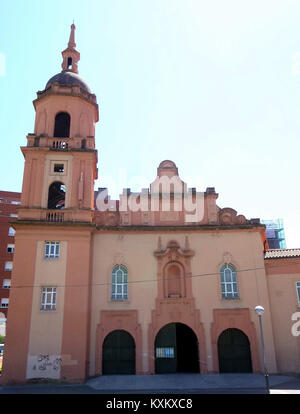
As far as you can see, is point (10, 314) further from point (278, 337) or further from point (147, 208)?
point (278, 337)

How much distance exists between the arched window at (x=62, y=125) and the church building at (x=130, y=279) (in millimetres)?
612

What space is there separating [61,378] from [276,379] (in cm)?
1266

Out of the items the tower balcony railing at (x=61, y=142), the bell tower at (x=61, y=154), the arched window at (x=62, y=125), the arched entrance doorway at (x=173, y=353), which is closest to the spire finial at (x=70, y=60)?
the bell tower at (x=61, y=154)

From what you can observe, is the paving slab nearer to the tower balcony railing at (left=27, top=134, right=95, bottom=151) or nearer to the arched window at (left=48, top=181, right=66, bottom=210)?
the arched window at (left=48, top=181, right=66, bottom=210)

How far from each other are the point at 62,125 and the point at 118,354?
56.6 ft

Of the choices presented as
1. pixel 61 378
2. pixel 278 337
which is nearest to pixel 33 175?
pixel 61 378

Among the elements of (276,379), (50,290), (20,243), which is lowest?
(276,379)

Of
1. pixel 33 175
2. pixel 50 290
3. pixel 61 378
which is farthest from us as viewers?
pixel 33 175

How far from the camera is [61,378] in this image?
18.8 meters

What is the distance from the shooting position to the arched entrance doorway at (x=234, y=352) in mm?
21000

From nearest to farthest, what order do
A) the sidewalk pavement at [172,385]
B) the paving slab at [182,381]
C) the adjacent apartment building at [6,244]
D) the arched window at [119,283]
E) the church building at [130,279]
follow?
the sidewalk pavement at [172,385]
the paving slab at [182,381]
the church building at [130,279]
the arched window at [119,283]
the adjacent apartment building at [6,244]

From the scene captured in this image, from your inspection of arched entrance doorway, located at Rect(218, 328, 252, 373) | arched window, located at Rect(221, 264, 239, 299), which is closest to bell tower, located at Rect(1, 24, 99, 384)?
arched entrance doorway, located at Rect(218, 328, 252, 373)

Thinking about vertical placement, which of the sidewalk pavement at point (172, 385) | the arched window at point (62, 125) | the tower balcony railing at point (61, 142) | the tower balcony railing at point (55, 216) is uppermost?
the arched window at point (62, 125)

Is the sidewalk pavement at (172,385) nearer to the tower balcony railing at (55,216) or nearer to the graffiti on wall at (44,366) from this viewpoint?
the graffiti on wall at (44,366)
